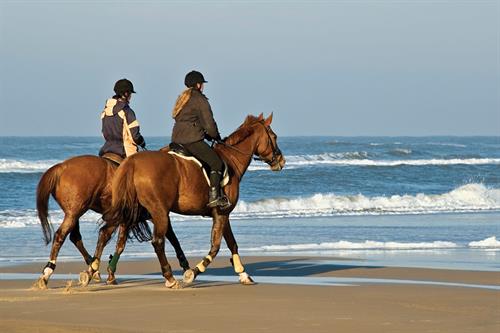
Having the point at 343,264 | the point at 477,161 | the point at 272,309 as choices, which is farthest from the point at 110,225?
the point at 477,161

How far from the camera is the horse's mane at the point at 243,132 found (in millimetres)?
12438

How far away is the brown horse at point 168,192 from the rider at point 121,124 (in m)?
0.91

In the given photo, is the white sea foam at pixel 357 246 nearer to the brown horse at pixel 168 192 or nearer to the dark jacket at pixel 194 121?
the brown horse at pixel 168 192

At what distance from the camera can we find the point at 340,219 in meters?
23.8

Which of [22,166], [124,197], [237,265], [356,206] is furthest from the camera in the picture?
[22,166]

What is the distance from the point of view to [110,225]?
12047 mm

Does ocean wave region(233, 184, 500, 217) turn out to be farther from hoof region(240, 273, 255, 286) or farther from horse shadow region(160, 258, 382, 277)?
hoof region(240, 273, 255, 286)

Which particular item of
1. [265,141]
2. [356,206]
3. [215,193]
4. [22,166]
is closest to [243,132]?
[265,141]

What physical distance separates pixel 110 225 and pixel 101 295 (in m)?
1.23

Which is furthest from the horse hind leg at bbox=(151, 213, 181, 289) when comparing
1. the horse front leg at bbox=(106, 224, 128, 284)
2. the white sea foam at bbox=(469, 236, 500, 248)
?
the white sea foam at bbox=(469, 236, 500, 248)

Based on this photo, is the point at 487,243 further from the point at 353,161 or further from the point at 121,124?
the point at 353,161

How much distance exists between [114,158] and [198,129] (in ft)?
4.02

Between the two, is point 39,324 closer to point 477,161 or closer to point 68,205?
point 68,205

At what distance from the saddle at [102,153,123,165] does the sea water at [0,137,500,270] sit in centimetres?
366
